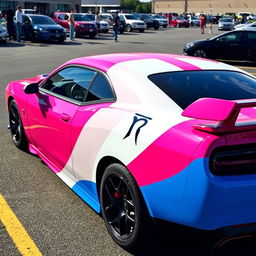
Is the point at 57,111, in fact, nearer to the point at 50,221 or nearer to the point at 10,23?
the point at 50,221

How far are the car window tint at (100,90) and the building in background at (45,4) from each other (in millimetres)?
51336

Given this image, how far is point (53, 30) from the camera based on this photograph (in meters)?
22.1

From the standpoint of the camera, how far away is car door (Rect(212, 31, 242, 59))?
15.9m

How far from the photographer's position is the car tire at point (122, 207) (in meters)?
2.82

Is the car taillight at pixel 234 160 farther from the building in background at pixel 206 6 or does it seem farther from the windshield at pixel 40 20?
the building in background at pixel 206 6

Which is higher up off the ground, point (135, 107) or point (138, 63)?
point (138, 63)

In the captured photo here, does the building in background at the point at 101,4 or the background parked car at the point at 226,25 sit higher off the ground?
the building in background at the point at 101,4

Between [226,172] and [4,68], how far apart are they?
12.1 m

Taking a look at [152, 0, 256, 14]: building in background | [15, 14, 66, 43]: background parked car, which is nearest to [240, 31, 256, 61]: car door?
[15, 14, 66, 43]: background parked car

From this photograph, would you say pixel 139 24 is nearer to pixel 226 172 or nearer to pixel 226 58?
pixel 226 58

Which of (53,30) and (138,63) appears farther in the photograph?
(53,30)

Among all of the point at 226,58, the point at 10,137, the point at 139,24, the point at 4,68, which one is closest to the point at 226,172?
the point at 10,137

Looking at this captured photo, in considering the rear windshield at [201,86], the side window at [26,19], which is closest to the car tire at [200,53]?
the side window at [26,19]

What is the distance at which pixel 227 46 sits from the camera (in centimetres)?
1606
